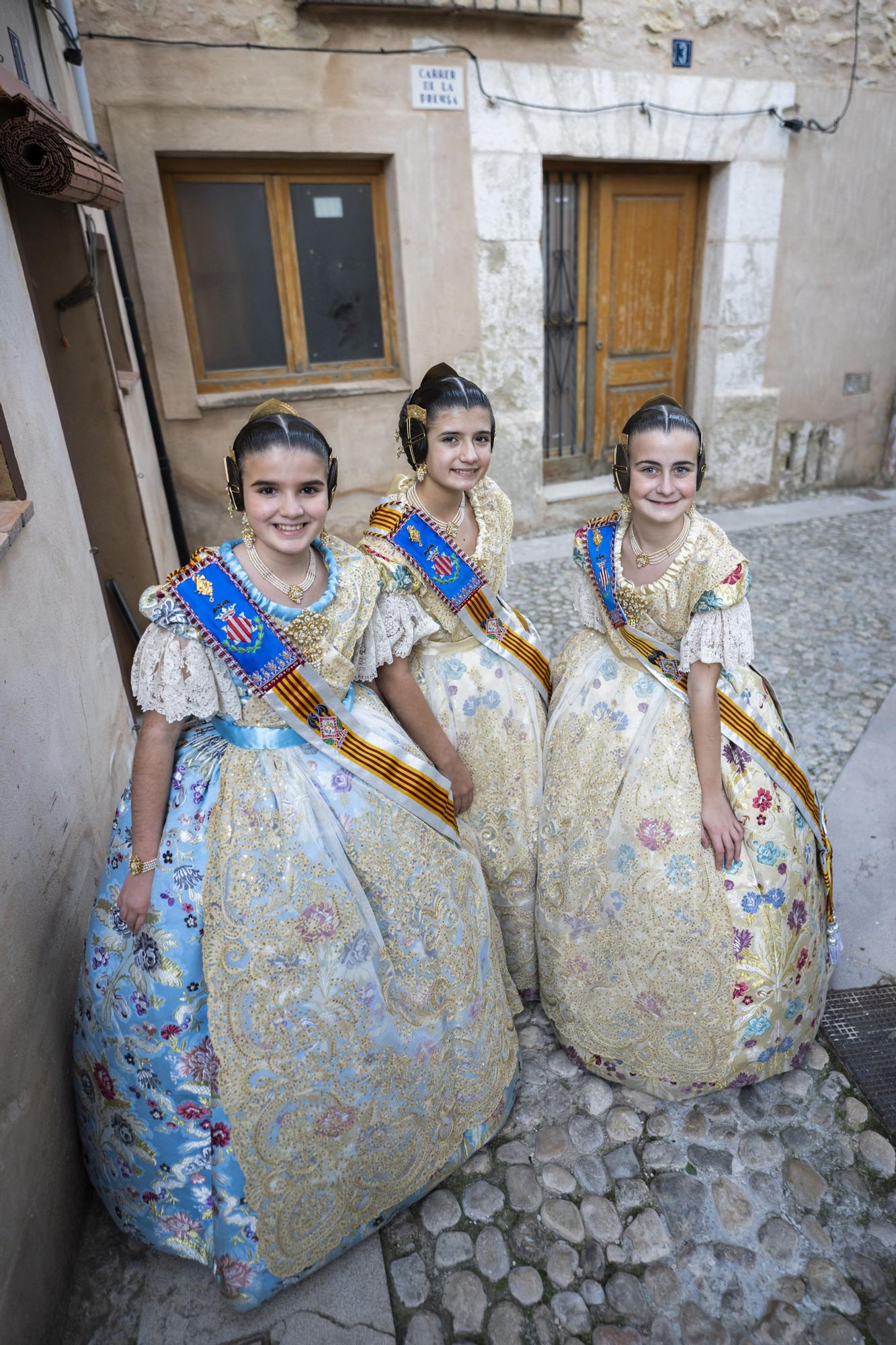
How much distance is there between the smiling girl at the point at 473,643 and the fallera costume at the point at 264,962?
0.40 metres

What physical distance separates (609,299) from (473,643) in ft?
18.6

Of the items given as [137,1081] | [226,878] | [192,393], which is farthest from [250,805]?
[192,393]

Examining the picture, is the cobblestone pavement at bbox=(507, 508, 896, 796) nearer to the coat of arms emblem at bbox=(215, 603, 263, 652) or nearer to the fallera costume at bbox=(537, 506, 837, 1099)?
the fallera costume at bbox=(537, 506, 837, 1099)

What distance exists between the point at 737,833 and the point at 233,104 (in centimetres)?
545

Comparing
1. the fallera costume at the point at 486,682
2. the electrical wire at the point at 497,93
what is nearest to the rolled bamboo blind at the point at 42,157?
the fallera costume at the point at 486,682

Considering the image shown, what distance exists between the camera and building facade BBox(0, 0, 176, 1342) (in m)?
1.62

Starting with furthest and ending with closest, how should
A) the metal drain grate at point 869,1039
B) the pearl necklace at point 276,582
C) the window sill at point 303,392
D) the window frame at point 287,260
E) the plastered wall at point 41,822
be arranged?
the window sill at point 303,392 → the window frame at point 287,260 → the metal drain grate at point 869,1039 → the pearl necklace at point 276,582 → the plastered wall at point 41,822

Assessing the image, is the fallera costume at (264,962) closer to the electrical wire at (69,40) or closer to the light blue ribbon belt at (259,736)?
the light blue ribbon belt at (259,736)

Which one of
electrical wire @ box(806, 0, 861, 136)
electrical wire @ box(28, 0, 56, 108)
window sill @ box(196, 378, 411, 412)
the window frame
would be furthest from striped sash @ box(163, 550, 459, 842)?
electrical wire @ box(806, 0, 861, 136)

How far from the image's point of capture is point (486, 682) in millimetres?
2311

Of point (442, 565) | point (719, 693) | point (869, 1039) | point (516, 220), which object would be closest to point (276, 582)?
point (442, 565)

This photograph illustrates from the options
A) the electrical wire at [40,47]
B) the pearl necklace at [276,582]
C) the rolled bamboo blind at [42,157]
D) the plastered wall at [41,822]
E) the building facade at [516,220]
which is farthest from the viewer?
the building facade at [516,220]

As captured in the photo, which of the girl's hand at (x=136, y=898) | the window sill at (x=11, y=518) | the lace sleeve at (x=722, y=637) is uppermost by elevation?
the window sill at (x=11, y=518)

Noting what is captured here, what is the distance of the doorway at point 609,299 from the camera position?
6.54 metres
